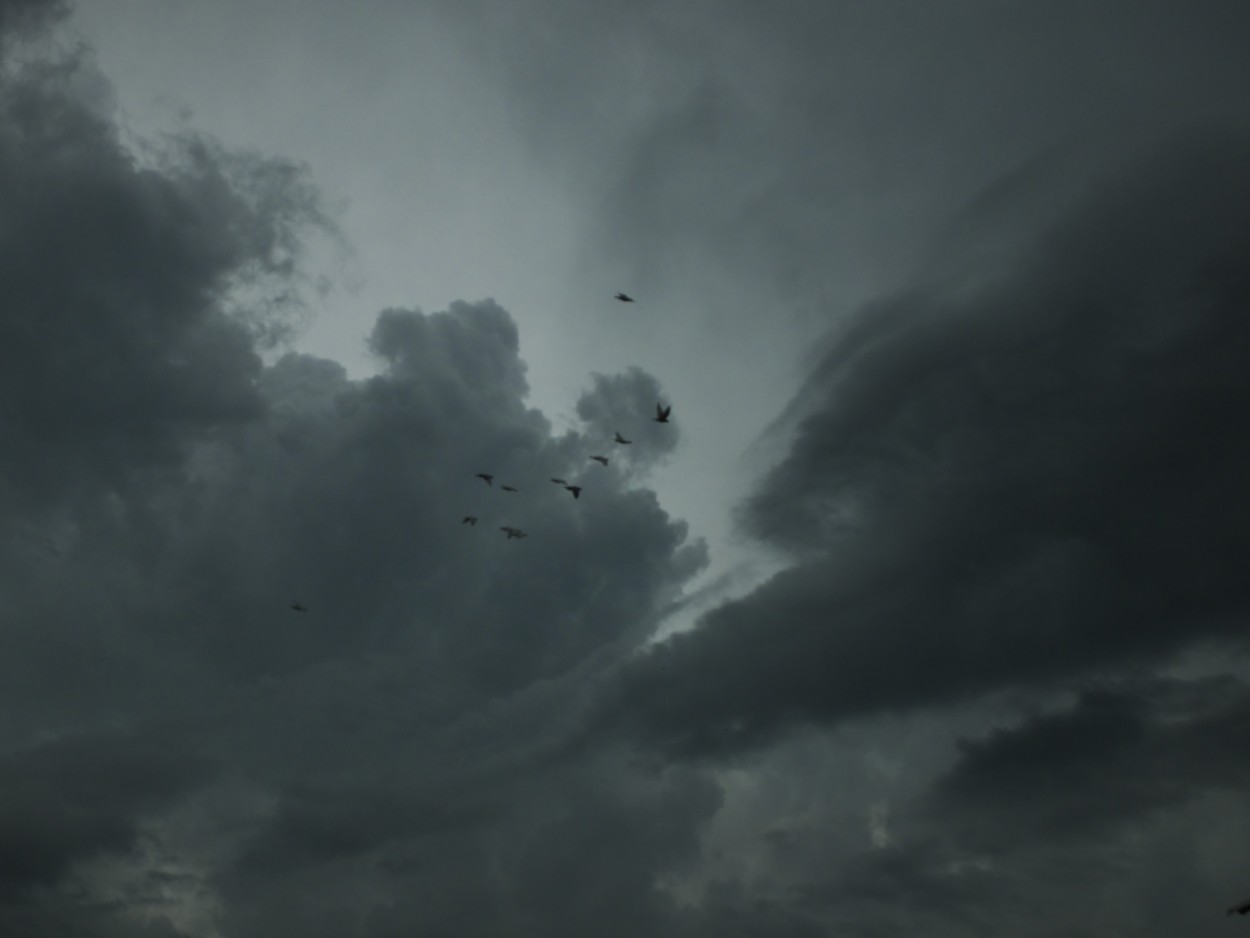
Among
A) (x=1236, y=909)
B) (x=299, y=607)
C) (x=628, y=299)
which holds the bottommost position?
(x=1236, y=909)

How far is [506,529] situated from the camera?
149 m

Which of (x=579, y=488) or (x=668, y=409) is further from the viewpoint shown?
(x=579, y=488)

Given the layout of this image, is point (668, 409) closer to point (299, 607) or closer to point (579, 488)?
point (579, 488)

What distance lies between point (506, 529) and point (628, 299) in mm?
49932

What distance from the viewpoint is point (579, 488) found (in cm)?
14350

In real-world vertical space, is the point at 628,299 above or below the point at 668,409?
above

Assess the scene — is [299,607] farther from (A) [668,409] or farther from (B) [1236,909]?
(B) [1236,909]

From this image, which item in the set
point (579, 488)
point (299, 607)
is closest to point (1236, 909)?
point (579, 488)

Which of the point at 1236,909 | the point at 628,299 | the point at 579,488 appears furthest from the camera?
the point at 579,488

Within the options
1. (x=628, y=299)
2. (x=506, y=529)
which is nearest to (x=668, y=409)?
(x=628, y=299)

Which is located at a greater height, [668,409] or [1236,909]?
[668,409]

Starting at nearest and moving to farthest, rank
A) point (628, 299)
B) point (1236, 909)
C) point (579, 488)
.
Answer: point (1236, 909) → point (628, 299) → point (579, 488)

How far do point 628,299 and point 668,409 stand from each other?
19720 mm

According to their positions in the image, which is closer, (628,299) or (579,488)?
(628,299)
